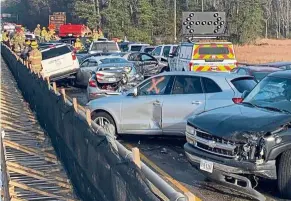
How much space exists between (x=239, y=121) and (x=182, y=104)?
364 centimetres

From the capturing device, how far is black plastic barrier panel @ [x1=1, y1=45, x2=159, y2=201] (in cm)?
500

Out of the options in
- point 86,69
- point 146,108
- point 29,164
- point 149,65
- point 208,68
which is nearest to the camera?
point 29,164

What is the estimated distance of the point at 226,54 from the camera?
23.4 metres

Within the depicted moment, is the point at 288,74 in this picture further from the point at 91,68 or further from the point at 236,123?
the point at 91,68

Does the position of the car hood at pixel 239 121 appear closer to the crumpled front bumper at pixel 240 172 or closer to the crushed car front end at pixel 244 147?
the crushed car front end at pixel 244 147

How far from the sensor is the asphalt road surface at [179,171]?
859 centimetres

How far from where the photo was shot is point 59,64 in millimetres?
26469

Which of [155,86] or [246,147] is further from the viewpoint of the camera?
[155,86]

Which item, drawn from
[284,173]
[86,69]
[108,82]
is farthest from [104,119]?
[86,69]

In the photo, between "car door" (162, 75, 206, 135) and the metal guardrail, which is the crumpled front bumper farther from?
"car door" (162, 75, 206, 135)

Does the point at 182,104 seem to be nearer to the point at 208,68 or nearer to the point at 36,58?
the point at 208,68

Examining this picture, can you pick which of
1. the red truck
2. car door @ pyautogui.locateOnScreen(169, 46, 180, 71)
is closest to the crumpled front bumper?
car door @ pyautogui.locateOnScreen(169, 46, 180, 71)

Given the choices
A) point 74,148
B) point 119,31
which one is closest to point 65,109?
point 74,148

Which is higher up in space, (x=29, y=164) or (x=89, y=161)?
(x=89, y=161)
